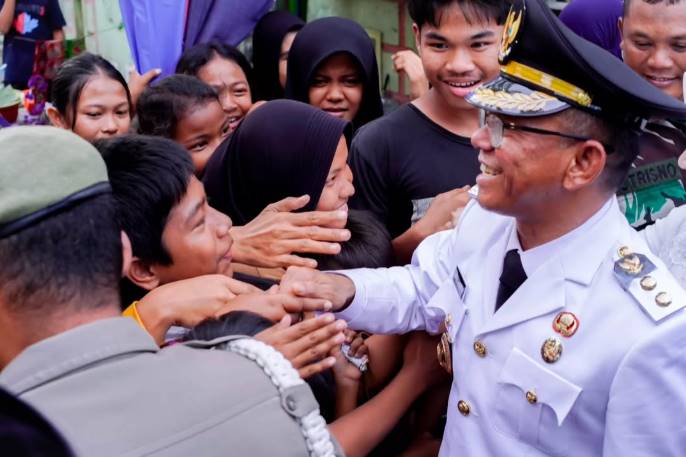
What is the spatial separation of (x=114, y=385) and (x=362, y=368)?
44.2 inches

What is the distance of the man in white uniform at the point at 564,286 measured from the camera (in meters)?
1.65

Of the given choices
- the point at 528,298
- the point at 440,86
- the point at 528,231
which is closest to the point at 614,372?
the point at 528,298

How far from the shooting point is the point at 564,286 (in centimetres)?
184

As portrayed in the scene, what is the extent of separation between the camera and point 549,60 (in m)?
1.85

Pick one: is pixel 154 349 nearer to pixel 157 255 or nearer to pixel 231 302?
pixel 231 302

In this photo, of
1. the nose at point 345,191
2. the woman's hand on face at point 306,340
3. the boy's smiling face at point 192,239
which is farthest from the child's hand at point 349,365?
the nose at point 345,191

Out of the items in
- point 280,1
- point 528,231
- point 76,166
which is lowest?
point 280,1

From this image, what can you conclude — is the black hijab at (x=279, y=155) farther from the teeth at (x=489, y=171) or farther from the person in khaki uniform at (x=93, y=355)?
the person in khaki uniform at (x=93, y=355)

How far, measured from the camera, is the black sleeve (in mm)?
3070

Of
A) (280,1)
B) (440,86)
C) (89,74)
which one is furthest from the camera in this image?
(280,1)

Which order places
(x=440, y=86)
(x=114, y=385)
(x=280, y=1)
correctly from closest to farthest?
1. (x=114, y=385)
2. (x=440, y=86)
3. (x=280, y=1)

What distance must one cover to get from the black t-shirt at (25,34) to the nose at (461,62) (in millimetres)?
5392

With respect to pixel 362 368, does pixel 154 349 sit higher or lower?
higher

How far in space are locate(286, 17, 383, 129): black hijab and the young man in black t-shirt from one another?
0.73 metres
